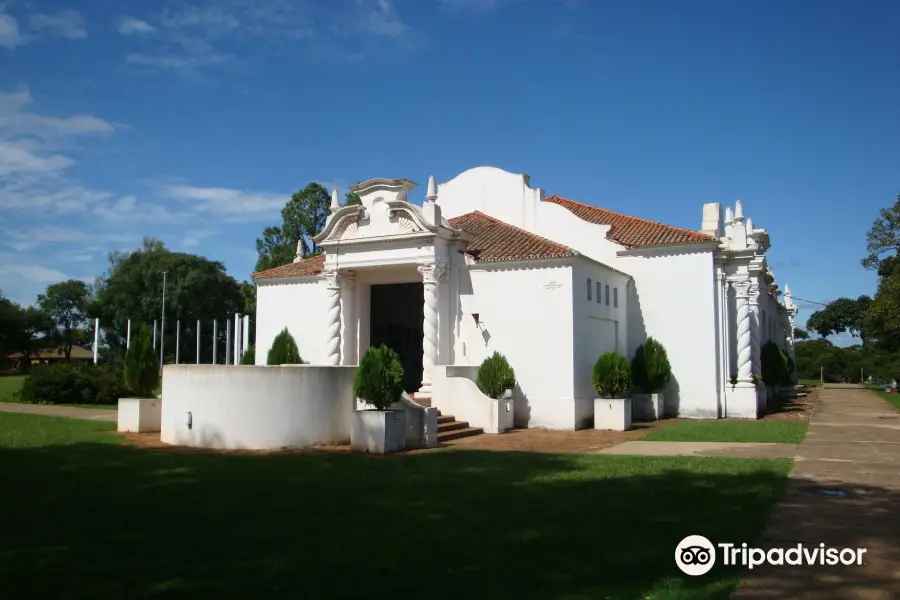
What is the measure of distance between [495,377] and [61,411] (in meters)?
15.1

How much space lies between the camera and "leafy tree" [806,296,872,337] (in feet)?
230

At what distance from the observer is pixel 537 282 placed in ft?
69.6

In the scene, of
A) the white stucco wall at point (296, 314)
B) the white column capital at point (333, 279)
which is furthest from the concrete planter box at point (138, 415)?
the white column capital at point (333, 279)

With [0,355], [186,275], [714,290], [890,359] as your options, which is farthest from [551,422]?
[0,355]

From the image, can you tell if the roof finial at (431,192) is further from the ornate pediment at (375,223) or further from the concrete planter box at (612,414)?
the concrete planter box at (612,414)

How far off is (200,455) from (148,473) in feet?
8.89

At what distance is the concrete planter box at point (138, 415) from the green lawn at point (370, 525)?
5336 millimetres

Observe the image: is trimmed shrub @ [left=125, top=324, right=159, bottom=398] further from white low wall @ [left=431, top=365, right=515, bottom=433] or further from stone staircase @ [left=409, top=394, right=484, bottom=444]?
white low wall @ [left=431, top=365, right=515, bottom=433]

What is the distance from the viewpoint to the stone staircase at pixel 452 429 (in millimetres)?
18031

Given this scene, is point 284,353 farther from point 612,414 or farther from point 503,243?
point 612,414

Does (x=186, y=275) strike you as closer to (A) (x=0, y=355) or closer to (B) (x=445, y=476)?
(A) (x=0, y=355)

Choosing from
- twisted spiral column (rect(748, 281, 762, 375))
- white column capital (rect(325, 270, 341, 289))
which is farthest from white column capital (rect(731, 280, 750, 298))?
white column capital (rect(325, 270, 341, 289))

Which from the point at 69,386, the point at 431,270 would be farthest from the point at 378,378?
the point at 69,386

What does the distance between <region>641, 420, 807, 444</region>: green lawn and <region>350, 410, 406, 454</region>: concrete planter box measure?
6183 millimetres
